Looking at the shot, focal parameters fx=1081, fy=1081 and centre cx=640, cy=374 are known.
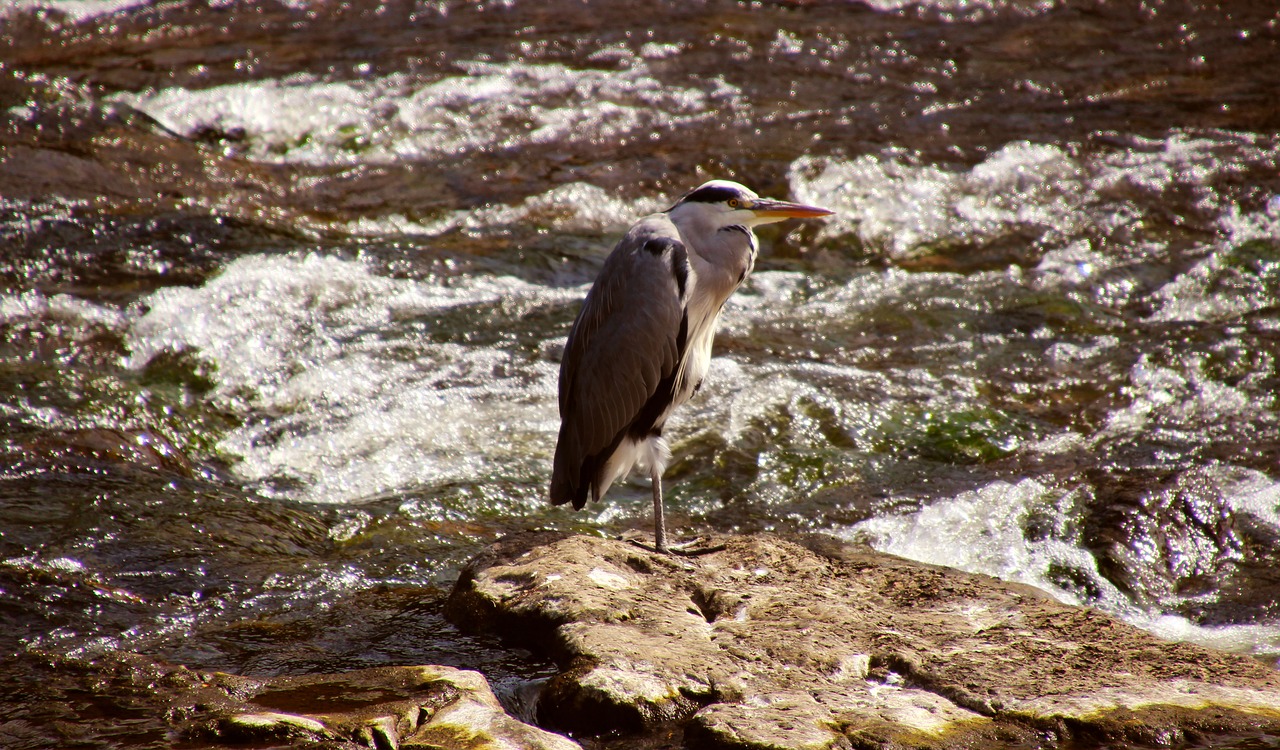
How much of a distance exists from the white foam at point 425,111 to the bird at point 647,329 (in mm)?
5639

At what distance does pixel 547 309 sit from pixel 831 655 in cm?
452

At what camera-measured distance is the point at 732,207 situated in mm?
4770

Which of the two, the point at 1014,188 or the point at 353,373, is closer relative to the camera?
the point at 353,373

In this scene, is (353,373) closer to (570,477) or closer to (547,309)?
(547,309)

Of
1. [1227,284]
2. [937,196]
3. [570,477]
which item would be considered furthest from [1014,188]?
[570,477]

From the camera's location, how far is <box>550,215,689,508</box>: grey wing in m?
4.67

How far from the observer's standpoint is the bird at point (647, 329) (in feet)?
15.4

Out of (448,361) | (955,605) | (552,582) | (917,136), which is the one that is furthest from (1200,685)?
(917,136)

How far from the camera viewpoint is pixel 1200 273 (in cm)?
800

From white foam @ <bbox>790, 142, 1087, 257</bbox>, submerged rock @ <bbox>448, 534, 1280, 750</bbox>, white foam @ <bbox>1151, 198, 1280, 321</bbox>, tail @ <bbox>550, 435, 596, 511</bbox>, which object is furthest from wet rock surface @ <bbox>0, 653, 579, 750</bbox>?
white foam @ <bbox>790, 142, 1087, 257</bbox>

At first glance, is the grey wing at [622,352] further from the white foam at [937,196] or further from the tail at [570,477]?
the white foam at [937,196]

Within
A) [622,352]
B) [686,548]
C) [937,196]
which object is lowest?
[686,548]

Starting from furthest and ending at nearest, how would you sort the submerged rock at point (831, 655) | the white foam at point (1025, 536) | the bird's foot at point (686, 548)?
the white foam at point (1025, 536), the bird's foot at point (686, 548), the submerged rock at point (831, 655)

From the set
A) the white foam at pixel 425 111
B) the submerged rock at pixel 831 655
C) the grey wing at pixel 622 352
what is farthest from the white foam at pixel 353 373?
the white foam at pixel 425 111
